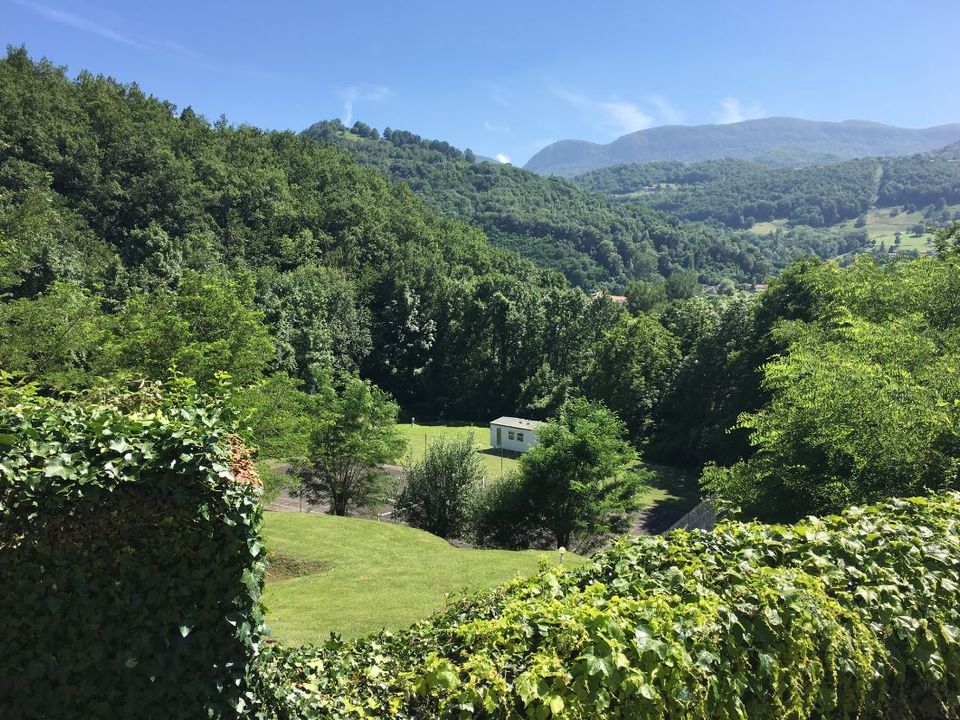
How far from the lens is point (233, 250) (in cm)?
6088

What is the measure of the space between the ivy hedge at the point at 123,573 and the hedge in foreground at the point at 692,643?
1.92ft

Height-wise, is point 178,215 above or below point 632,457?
above

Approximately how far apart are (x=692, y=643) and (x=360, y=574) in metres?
11.2

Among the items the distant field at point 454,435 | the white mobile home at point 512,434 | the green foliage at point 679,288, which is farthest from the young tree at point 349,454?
the green foliage at point 679,288

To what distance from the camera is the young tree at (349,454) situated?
2873cm

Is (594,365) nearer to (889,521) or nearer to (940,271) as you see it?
(940,271)

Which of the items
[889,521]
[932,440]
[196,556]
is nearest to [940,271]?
[932,440]

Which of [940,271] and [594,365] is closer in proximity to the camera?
[940,271]

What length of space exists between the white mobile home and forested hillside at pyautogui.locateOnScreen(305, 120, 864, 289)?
82.2m

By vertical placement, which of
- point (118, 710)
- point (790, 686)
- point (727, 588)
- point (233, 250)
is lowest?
point (118, 710)

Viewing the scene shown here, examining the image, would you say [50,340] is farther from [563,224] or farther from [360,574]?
[563,224]

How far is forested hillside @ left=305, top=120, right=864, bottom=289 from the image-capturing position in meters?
133

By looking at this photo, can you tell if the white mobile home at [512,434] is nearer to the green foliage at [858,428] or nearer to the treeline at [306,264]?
the treeline at [306,264]

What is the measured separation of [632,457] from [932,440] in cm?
1606
